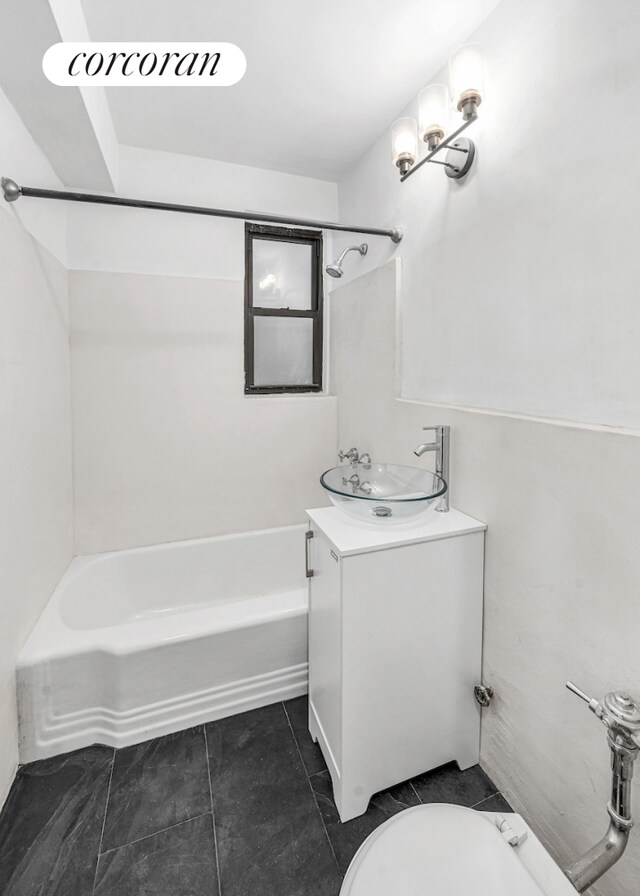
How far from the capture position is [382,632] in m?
1.26

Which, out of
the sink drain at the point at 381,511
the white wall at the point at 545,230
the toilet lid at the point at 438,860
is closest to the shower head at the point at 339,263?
the white wall at the point at 545,230

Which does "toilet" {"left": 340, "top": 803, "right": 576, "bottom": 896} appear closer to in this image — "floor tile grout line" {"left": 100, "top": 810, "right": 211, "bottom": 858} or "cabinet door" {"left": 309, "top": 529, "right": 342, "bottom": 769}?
"cabinet door" {"left": 309, "top": 529, "right": 342, "bottom": 769}

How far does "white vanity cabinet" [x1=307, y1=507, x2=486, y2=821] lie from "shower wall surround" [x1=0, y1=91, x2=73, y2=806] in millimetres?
1029

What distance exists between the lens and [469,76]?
1191 millimetres

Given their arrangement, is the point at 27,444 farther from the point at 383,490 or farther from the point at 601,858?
the point at 601,858

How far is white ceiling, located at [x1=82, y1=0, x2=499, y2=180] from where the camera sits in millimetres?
1353

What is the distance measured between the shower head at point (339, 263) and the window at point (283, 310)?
0.53 m

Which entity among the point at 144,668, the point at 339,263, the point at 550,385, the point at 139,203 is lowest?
the point at 144,668

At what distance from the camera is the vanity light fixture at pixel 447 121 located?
119 centimetres

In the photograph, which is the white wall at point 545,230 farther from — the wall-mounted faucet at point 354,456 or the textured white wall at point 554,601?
the wall-mounted faucet at point 354,456

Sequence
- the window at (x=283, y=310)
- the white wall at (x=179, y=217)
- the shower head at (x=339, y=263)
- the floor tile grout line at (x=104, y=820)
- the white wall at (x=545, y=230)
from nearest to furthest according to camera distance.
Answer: the white wall at (x=545, y=230)
the floor tile grout line at (x=104, y=820)
the shower head at (x=339, y=263)
the white wall at (x=179, y=217)
the window at (x=283, y=310)

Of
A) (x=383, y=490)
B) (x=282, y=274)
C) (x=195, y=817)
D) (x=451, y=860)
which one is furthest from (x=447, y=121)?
(x=195, y=817)

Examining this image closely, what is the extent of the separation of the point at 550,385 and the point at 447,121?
3.47 ft

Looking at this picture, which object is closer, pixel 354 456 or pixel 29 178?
pixel 29 178
